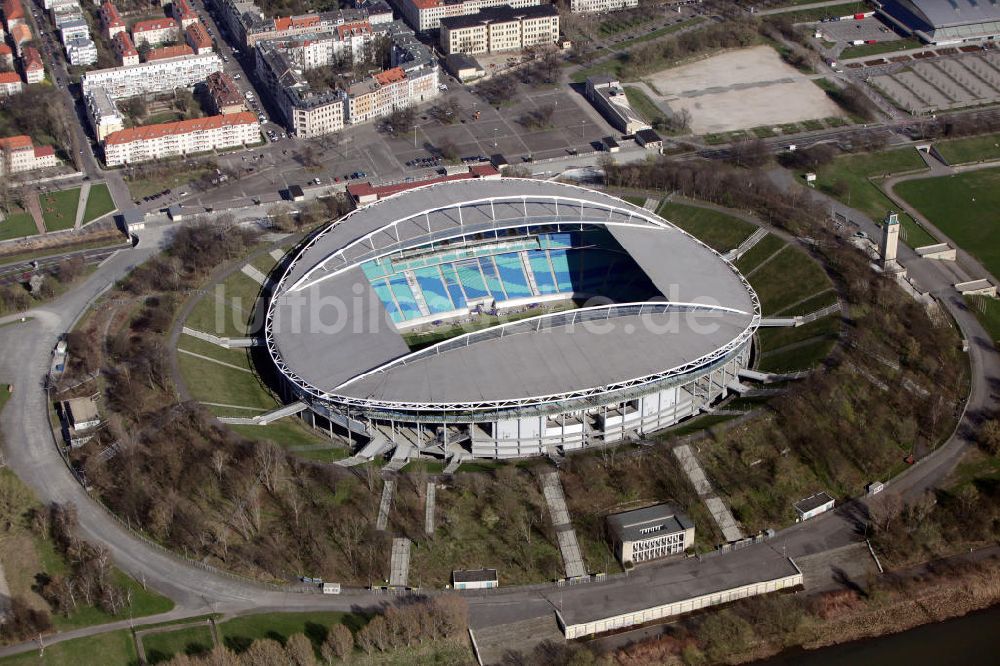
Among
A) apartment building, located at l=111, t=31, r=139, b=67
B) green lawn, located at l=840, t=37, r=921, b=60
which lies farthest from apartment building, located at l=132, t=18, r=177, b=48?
green lawn, located at l=840, t=37, r=921, b=60

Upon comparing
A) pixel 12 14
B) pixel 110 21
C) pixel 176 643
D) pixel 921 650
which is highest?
pixel 12 14

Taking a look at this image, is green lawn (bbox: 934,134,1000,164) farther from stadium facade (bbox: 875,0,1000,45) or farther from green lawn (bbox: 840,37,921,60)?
stadium facade (bbox: 875,0,1000,45)

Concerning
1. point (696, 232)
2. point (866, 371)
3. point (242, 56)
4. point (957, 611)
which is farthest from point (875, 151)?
point (242, 56)

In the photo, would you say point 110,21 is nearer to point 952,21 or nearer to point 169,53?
point 169,53

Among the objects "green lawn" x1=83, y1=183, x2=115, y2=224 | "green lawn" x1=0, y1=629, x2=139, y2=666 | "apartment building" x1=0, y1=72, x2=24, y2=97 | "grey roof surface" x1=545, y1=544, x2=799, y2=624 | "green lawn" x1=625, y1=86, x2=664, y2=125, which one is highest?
"apartment building" x1=0, y1=72, x2=24, y2=97

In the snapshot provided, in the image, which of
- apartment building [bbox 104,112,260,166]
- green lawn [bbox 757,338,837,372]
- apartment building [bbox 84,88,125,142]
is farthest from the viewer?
apartment building [bbox 84,88,125,142]

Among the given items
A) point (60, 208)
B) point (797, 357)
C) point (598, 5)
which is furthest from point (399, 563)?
point (598, 5)

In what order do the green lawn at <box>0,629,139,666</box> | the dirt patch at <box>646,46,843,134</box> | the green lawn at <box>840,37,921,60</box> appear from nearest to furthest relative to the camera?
the green lawn at <box>0,629,139,666</box> < the dirt patch at <box>646,46,843,134</box> < the green lawn at <box>840,37,921,60</box>
